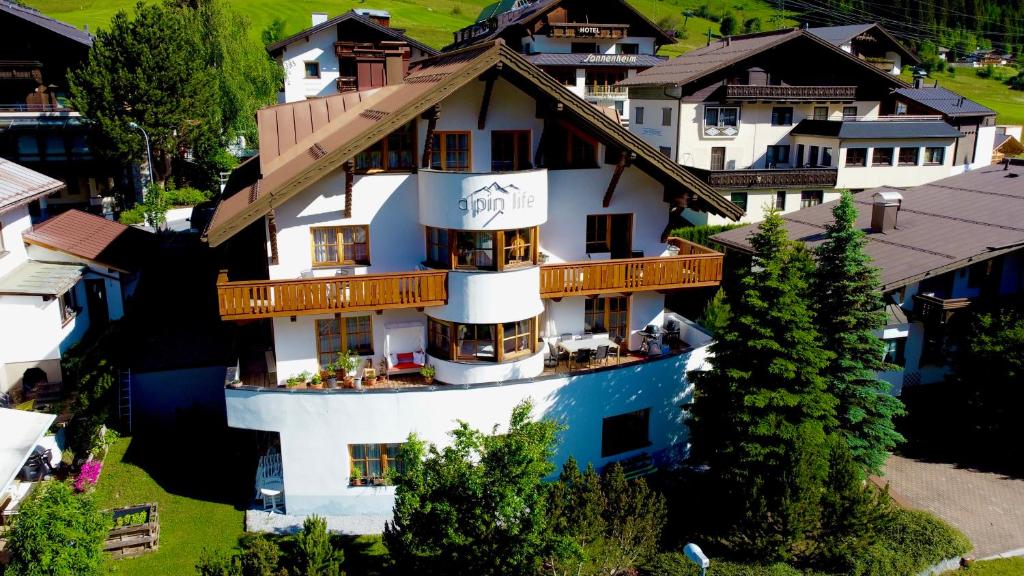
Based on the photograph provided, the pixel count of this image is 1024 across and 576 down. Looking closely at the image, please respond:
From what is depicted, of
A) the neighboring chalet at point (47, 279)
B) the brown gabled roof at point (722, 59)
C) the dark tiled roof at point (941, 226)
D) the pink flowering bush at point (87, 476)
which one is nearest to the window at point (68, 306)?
the neighboring chalet at point (47, 279)

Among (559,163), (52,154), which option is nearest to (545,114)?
(559,163)

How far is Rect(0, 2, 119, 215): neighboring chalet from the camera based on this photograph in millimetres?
45531

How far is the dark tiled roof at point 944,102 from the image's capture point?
59.8 metres

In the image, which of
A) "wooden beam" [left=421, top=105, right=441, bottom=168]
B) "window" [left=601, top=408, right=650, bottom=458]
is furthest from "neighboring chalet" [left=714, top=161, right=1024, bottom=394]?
"wooden beam" [left=421, top=105, right=441, bottom=168]

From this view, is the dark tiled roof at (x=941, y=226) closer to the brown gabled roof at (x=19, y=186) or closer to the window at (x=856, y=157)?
the window at (x=856, y=157)

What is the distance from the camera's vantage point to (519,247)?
21.5m

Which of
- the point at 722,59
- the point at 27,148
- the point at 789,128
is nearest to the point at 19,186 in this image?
the point at 27,148

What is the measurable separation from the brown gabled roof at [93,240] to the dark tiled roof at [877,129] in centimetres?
3766

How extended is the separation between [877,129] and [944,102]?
19.9 m

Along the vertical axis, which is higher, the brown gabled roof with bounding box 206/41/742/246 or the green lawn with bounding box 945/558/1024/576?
the brown gabled roof with bounding box 206/41/742/246

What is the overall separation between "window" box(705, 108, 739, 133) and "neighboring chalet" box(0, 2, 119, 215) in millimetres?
36638

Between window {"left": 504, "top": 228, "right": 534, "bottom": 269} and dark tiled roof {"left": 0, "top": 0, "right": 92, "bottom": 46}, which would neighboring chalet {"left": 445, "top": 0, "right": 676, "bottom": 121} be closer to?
dark tiled roof {"left": 0, "top": 0, "right": 92, "bottom": 46}

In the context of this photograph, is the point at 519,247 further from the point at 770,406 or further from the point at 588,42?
the point at 588,42

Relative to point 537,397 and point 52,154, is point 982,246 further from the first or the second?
point 52,154
